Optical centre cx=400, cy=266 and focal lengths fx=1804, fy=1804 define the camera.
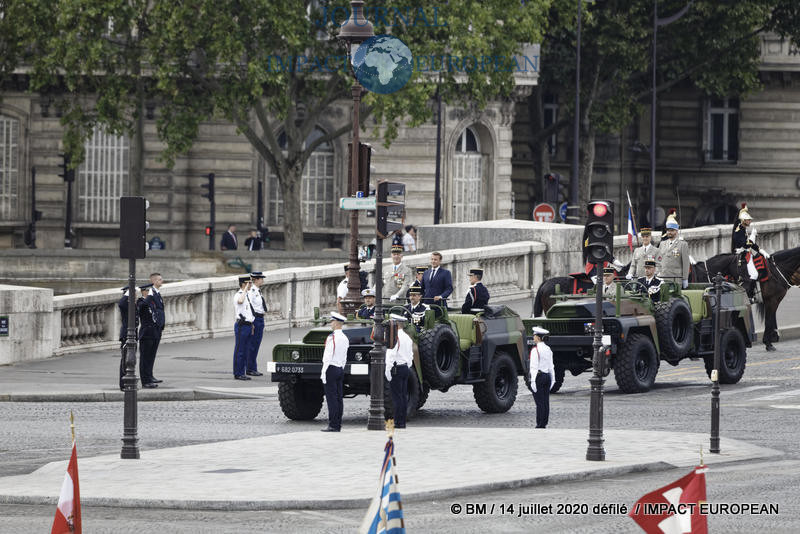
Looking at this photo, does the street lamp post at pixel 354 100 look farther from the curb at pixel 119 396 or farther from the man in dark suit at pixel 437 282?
the curb at pixel 119 396

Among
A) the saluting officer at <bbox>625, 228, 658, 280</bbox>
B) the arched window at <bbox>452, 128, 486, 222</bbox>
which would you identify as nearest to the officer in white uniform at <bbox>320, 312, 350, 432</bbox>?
the saluting officer at <bbox>625, 228, 658, 280</bbox>

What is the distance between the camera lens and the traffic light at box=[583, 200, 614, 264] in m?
18.6

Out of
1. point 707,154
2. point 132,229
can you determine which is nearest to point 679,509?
point 132,229

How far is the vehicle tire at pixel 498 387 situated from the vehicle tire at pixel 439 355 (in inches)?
32.0

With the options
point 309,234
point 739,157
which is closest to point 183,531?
point 309,234

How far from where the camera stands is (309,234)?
55.0 m

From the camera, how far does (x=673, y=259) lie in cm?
2848

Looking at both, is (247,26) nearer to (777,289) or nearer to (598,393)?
(777,289)

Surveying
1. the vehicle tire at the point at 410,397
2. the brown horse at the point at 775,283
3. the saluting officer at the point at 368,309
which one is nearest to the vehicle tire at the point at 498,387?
the vehicle tire at the point at 410,397

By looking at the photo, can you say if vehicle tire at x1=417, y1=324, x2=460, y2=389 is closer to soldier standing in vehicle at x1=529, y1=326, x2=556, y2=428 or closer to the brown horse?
soldier standing in vehicle at x1=529, y1=326, x2=556, y2=428

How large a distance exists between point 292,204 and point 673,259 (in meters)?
20.4

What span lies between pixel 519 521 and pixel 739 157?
176ft

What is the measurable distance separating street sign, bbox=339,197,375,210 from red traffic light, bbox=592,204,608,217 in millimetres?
3688

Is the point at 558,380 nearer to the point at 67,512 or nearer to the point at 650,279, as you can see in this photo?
the point at 650,279
